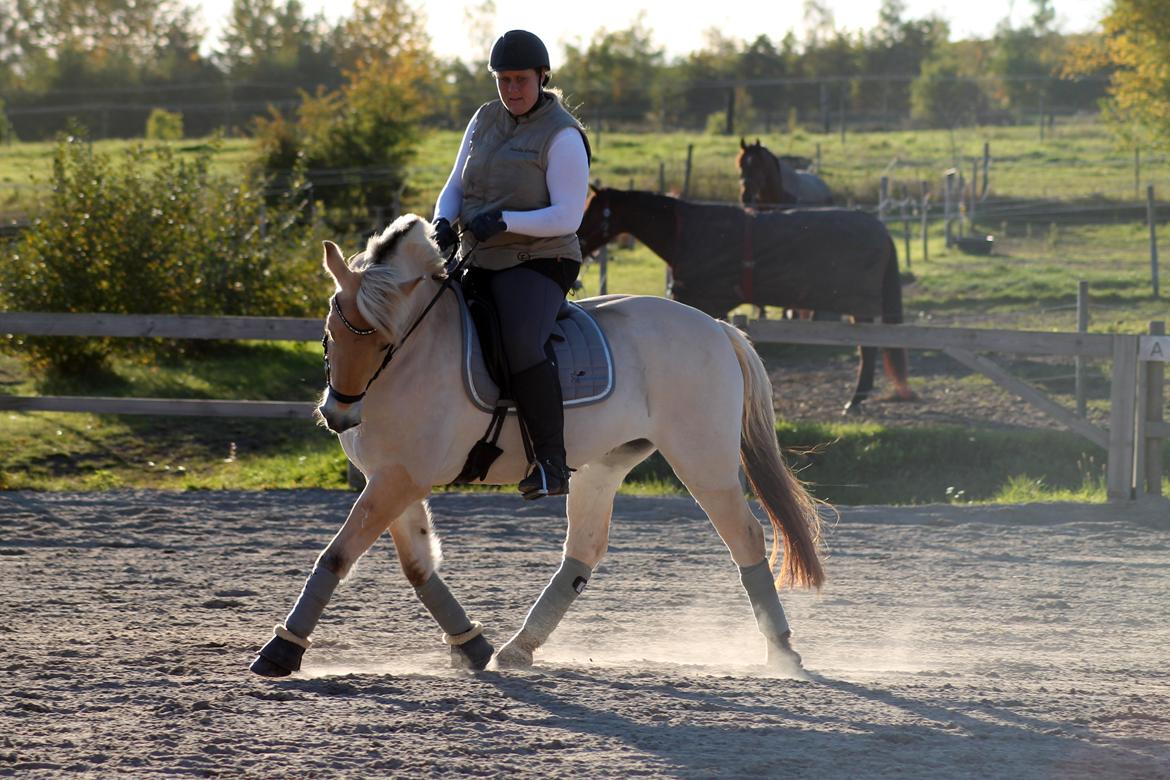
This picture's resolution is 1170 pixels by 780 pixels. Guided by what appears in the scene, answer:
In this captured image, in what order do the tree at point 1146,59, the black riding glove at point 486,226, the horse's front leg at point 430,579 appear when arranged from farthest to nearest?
1. the tree at point 1146,59
2. the horse's front leg at point 430,579
3. the black riding glove at point 486,226

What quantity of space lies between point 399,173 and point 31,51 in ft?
161

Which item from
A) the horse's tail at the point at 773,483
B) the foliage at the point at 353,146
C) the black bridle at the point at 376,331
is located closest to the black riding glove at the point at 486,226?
the black bridle at the point at 376,331

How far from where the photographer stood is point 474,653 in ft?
17.6

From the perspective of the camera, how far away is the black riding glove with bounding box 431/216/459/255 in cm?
497

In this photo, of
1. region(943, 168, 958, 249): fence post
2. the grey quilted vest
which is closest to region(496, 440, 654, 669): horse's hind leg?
the grey quilted vest

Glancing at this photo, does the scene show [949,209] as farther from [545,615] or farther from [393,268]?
[393,268]

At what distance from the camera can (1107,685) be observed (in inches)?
201

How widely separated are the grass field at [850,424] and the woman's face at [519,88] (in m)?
4.00

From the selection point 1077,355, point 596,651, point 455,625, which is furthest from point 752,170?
point 455,625

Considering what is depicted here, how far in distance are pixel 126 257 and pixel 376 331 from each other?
35.7 ft

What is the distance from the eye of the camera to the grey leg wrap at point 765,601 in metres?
5.55

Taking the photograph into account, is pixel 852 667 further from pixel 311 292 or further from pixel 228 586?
pixel 311 292

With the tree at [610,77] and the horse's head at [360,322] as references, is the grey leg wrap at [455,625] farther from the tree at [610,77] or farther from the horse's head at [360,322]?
the tree at [610,77]

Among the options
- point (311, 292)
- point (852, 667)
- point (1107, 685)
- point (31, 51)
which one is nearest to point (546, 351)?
point (852, 667)
